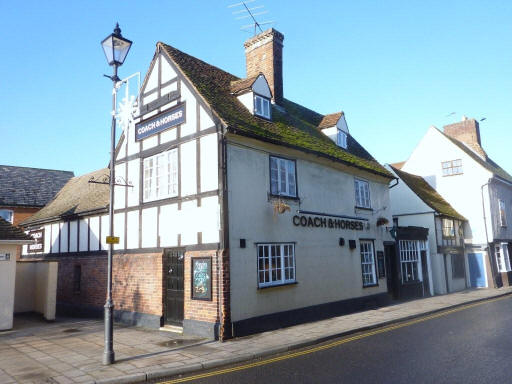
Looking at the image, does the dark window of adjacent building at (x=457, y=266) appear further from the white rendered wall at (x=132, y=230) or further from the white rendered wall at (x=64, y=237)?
the white rendered wall at (x=64, y=237)

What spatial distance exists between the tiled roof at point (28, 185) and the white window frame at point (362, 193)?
24.4 metres

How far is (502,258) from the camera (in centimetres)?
2550

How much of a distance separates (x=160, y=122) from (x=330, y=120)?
833 cm

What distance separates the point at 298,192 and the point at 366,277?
5495 millimetres

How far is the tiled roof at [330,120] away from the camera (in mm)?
17859

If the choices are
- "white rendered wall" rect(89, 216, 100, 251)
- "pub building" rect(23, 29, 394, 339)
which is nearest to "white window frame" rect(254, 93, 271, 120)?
"pub building" rect(23, 29, 394, 339)

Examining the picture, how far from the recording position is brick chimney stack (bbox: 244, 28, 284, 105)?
16.4 metres

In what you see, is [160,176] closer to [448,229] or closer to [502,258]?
[448,229]

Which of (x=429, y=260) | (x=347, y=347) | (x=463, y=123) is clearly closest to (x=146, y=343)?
(x=347, y=347)

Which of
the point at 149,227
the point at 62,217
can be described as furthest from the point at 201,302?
the point at 62,217

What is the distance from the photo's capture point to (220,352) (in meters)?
9.04

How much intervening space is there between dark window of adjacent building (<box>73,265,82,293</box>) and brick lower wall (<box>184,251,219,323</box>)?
755 centimetres

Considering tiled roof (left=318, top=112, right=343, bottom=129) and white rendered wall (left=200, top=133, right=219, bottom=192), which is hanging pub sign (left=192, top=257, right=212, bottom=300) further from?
tiled roof (left=318, top=112, right=343, bottom=129)

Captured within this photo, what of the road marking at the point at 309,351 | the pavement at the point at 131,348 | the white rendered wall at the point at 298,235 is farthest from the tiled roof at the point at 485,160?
the pavement at the point at 131,348
